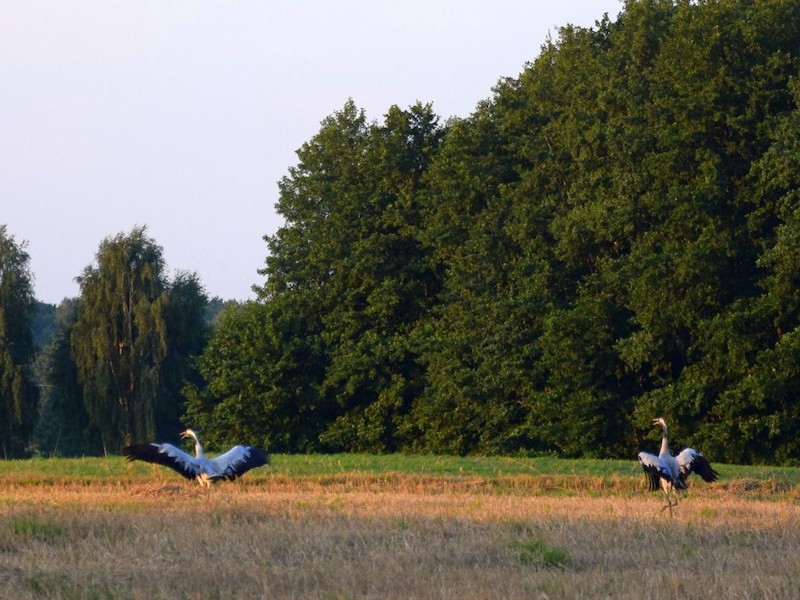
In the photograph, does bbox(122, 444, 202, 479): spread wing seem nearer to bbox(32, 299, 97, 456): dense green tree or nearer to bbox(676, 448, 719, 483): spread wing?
bbox(676, 448, 719, 483): spread wing

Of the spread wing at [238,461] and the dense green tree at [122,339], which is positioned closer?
the spread wing at [238,461]

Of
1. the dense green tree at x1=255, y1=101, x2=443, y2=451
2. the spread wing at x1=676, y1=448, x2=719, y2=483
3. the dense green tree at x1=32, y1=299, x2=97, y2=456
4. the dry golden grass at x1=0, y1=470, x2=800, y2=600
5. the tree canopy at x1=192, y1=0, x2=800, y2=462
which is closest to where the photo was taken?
the dry golden grass at x1=0, y1=470, x2=800, y2=600

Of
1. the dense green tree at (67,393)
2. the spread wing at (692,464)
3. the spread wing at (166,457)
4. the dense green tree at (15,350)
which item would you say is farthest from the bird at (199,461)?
A: the dense green tree at (67,393)

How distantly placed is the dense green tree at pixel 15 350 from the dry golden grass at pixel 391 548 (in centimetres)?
3634

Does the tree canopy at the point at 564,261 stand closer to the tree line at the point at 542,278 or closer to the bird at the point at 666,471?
the tree line at the point at 542,278

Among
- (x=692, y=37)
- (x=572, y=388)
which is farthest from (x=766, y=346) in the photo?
(x=692, y=37)

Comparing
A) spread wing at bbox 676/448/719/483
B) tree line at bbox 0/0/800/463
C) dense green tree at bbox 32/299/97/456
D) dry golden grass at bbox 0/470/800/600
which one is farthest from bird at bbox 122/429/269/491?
dense green tree at bbox 32/299/97/456

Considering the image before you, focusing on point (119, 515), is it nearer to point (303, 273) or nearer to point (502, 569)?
point (502, 569)

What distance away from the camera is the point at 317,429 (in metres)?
49.5

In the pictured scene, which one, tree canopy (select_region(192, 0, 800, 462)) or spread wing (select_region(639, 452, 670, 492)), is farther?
tree canopy (select_region(192, 0, 800, 462))

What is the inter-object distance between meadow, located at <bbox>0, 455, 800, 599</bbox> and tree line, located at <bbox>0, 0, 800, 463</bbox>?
49.7 feet

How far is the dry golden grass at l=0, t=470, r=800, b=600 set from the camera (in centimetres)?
1019

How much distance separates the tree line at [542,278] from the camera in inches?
1426

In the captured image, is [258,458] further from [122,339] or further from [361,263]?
[122,339]
